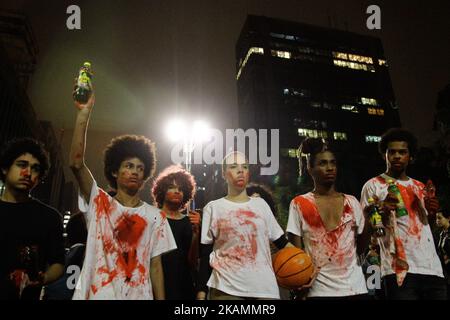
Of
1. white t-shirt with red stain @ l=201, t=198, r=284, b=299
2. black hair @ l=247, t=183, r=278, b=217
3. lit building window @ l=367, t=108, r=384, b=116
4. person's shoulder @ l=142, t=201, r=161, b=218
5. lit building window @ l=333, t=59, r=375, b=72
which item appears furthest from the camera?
lit building window @ l=333, t=59, r=375, b=72

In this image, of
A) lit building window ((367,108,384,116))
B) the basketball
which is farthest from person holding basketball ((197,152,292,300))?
lit building window ((367,108,384,116))

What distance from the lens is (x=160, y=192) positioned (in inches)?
221

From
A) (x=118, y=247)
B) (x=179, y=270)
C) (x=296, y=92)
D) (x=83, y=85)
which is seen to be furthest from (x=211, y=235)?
(x=296, y=92)

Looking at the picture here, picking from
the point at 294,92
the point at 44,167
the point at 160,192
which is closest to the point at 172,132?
the point at 160,192

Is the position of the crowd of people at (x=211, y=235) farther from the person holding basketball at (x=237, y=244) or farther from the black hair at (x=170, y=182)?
the black hair at (x=170, y=182)

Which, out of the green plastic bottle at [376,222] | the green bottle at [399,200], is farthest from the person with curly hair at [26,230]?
the green bottle at [399,200]

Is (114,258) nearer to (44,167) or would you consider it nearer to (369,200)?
(44,167)

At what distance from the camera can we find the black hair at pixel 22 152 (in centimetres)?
419

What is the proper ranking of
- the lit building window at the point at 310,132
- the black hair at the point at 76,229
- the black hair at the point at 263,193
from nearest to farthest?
the black hair at the point at 76,229 → the black hair at the point at 263,193 → the lit building window at the point at 310,132

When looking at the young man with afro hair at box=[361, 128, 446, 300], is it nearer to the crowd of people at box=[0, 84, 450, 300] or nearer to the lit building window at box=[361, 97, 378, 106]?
the crowd of people at box=[0, 84, 450, 300]

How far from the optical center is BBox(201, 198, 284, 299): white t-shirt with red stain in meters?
3.85

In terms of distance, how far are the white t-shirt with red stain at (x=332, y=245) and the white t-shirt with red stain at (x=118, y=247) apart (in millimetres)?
1729

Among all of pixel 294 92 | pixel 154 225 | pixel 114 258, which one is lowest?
pixel 114 258

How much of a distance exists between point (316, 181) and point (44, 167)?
3567 mm
